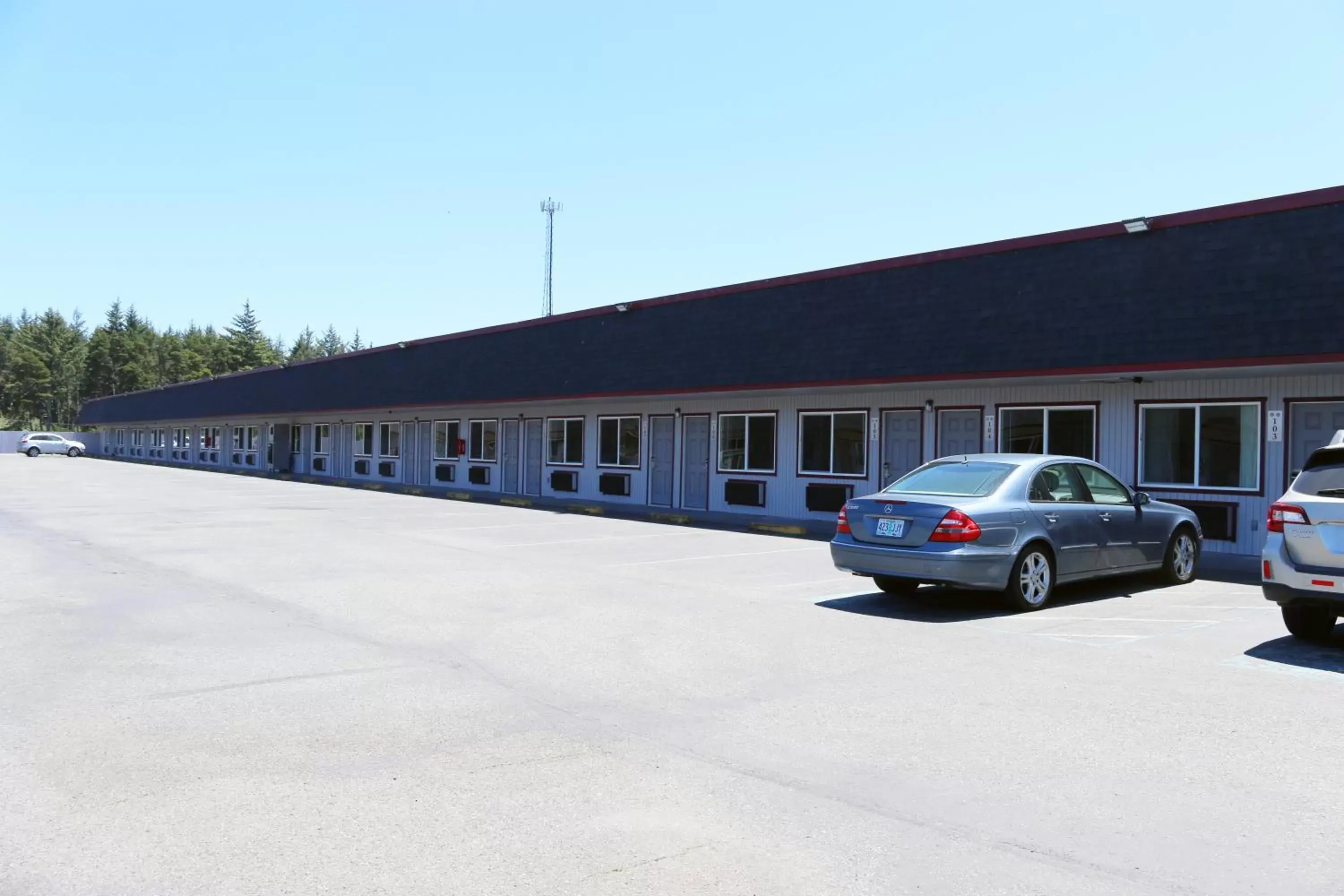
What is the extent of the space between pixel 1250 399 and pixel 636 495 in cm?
1523

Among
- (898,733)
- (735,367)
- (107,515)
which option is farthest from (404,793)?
(107,515)

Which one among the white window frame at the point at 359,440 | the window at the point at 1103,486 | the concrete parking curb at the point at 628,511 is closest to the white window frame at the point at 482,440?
the concrete parking curb at the point at 628,511

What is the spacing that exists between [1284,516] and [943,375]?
32.6ft

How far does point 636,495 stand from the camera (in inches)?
1070

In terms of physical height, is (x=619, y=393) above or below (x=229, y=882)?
above

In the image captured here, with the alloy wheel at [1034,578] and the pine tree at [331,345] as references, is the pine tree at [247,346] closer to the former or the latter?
the pine tree at [331,345]

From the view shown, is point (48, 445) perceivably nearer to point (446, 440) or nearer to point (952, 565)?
point (446, 440)

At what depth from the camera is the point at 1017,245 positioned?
1709 centimetres

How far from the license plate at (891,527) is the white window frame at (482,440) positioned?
947 inches

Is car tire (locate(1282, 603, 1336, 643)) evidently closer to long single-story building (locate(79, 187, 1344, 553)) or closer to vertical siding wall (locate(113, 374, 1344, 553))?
long single-story building (locate(79, 187, 1344, 553))

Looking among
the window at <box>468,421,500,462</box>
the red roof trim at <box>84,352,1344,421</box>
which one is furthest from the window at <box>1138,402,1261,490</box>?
the window at <box>468,421,500,462</box>

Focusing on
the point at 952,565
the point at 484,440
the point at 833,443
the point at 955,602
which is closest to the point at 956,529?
the point at 952,565

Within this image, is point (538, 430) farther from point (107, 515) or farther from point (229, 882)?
point (229, 882)

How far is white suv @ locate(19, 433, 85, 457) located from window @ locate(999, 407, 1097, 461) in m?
76.9
